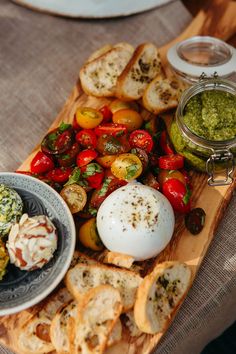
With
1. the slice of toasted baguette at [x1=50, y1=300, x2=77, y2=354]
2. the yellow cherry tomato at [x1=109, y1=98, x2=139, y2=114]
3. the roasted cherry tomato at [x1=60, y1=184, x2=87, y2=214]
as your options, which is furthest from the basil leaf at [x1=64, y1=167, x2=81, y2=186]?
the slice of toasted baguette at [x1=50, y1=300, x2=77, y2=354]

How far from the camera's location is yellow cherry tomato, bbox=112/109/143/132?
178 cm

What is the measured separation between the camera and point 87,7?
7.54ft

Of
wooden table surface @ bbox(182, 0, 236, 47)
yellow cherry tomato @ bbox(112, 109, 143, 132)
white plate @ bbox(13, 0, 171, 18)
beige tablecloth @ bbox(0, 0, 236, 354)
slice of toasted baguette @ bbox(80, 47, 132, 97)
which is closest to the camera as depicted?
beige tablecloth @ bbox(0, 0, 236, 354)

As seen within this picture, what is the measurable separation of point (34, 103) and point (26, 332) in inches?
39.4

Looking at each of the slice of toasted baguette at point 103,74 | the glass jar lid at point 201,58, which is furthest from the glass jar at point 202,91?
the slice of toasted baguette at point 103,74

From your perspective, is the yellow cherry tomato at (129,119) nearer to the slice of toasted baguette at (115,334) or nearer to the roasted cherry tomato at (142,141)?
the roasted cherry tomato at (142,141)

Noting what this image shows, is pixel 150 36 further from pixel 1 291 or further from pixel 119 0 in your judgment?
pixel 1 291

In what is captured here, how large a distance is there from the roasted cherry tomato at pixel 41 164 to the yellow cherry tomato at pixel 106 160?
173 mm

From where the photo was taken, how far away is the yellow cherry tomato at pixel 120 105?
6.12 ft

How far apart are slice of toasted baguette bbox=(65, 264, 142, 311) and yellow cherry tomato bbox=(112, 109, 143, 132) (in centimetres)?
55

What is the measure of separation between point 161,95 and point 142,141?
0.24m

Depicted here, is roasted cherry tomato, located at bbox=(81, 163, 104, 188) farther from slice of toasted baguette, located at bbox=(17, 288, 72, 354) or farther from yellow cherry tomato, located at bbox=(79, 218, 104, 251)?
slice of toasted baguette, located at bbox=(17, 288, 72, 354)

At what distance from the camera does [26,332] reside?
1.44 meters

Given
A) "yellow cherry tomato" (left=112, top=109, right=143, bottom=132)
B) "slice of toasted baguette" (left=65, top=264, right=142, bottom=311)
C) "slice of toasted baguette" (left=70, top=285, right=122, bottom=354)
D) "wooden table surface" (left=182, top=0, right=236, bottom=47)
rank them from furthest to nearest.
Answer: "wooden table surface" (left=182, top=0, right=236, bottom=47), "yellow cherry tomato" (left=112, top=109, right=143, bottom=132), "slice of toasted baguette" (left=65, top=264, right=142, bottom=311), "slice of toasted baguette" (left=70, top=285, right=122, bottom=354)
